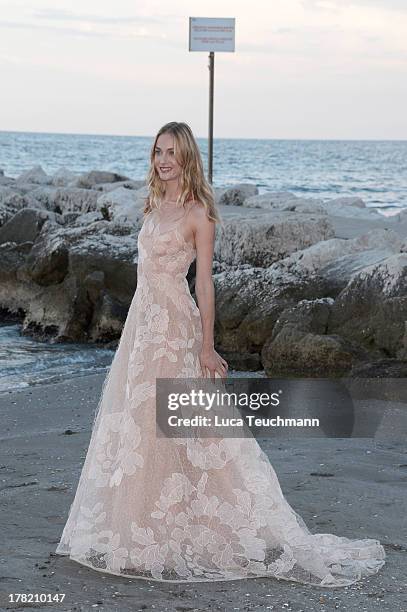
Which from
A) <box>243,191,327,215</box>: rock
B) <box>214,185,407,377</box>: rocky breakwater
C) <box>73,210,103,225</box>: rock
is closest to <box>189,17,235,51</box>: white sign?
<box>73,210,103,225</box>: rock

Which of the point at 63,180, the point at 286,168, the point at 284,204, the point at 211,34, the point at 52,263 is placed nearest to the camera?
the point at 52,263

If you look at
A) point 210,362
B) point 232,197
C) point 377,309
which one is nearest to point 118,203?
point 232,197

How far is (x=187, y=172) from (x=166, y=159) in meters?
0.10

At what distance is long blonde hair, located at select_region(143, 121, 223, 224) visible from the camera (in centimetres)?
441

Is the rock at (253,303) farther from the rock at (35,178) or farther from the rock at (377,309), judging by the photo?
the rock at (35,178)

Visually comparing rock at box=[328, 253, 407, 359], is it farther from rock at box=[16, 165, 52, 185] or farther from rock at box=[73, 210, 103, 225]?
rock at box=[16, 165, 52, 185]

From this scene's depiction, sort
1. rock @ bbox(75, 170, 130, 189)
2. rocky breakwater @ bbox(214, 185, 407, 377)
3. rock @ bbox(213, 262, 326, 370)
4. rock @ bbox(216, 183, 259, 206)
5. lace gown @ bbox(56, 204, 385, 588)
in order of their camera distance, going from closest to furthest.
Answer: lace gown @ bbox(56, 204, 385, 588) → rocky breakwater @ bbox(214, 185, 407, 377) → rock @ bbox(213, 262, 326, 370) → rock @ bbox(216, 183, 259, 206) → rock @ bbox(75, 170, 130, 189)

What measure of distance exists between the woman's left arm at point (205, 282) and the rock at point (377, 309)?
480cm

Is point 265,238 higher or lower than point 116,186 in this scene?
lower

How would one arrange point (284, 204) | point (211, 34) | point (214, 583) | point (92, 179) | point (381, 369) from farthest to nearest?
1. point (92, 179)
2. point (284, 204)
3. point (211, 34)
4. point (381, 369)
5. point (214, 583)

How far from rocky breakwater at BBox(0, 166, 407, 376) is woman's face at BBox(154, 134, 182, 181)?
457cm

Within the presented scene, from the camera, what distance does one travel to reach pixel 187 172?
4453 millimetres

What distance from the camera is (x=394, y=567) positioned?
14.7 ft

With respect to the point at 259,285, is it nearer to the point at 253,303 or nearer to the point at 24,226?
the point at 253,303
